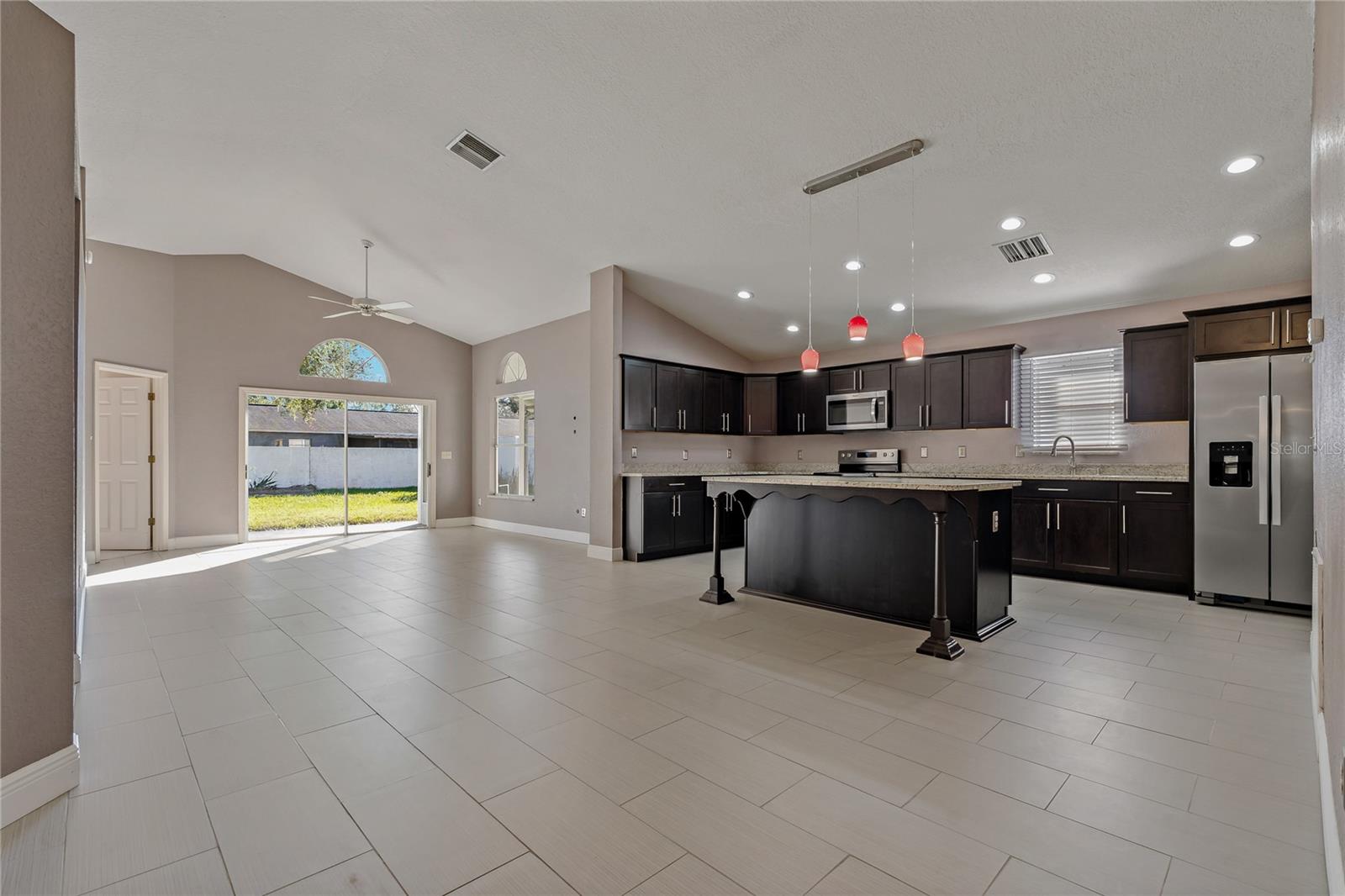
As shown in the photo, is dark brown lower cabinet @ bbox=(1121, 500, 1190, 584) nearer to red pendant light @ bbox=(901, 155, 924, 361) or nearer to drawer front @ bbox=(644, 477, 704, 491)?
red pendant light @ bbox=(901, 155, 924, 361)

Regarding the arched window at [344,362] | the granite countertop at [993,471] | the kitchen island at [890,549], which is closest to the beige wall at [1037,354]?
the granite countertop at [993,471]

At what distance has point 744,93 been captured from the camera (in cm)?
356

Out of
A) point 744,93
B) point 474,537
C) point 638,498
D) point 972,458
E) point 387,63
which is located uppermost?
point 387,63

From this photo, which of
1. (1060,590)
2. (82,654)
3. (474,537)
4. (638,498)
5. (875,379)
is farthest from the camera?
(474,537)

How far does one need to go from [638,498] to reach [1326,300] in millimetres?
5237

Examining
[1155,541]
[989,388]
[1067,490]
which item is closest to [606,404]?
[989,388]

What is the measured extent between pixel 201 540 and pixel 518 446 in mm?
3995

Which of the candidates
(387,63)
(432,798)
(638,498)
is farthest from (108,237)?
(432,798)

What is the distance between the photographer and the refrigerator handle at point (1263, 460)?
13.8 feet

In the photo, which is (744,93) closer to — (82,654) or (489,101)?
(489,101)

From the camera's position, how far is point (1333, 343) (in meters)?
1.52

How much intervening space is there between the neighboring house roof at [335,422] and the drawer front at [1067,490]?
27.0ft

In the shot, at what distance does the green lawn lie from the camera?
26.6ft

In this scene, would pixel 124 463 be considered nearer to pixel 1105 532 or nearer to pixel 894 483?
pixel 894 483
